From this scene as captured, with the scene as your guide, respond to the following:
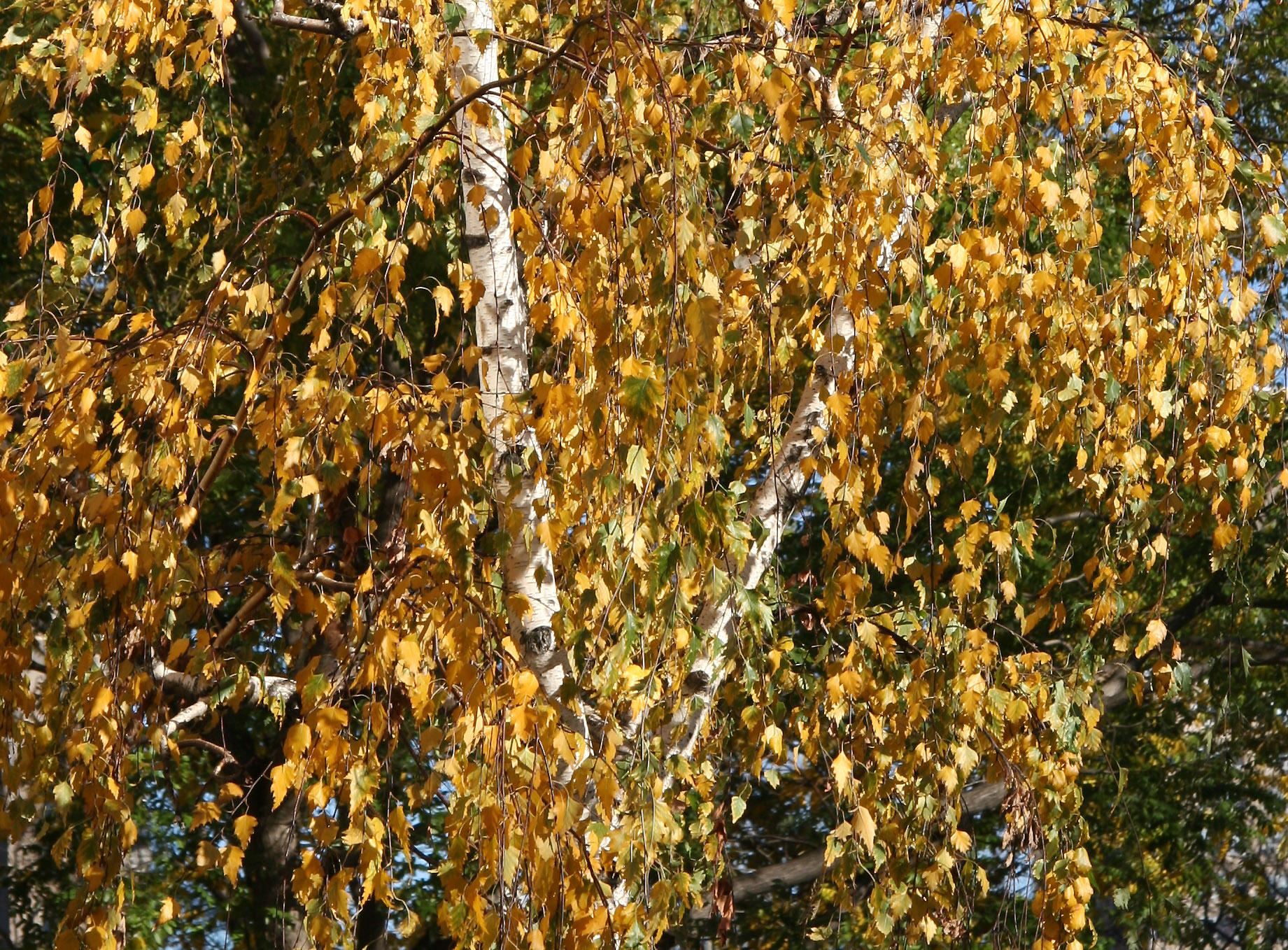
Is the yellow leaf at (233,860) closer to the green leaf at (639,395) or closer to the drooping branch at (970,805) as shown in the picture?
the green leaf at (639,395)

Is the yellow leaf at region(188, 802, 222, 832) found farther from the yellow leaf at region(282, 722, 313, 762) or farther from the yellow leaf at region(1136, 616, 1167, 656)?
the yellow leaf at region(1136, 616, 1167, 656)

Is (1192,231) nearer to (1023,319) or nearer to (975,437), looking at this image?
(1023,319)

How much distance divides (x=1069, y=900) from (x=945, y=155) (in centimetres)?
135

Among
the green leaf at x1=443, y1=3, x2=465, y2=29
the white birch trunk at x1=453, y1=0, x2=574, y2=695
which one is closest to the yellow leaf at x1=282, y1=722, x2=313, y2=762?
the white birch trunk at x1=453, y1=0, x2=574, y2=695

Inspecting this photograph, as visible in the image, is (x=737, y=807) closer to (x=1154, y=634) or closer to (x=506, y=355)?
(x=1154, y=634)

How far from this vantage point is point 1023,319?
8.03 feet

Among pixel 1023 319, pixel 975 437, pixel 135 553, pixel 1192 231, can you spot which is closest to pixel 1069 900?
pixel 975 437

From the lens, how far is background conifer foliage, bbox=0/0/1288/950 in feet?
6.24

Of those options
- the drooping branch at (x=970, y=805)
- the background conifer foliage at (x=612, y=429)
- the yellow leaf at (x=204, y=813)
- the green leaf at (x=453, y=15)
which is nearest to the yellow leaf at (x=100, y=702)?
the background conifer foliage at (x=612, y=429)

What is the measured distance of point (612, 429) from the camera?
6.66ft

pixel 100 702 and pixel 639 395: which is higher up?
pixel 639 395

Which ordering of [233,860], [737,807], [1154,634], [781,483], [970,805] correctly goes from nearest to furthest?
[233,860], [1154,634], [737,807], [781,483], [970,805]

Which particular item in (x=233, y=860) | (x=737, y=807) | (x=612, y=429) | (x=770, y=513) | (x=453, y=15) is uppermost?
(x=453, y=15)

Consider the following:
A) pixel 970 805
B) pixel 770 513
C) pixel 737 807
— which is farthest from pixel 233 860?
pixel 970 805
